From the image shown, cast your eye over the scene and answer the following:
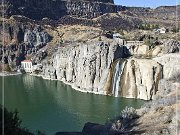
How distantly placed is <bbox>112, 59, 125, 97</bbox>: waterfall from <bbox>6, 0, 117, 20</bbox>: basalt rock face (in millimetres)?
71980

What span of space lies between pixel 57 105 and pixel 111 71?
14512mm

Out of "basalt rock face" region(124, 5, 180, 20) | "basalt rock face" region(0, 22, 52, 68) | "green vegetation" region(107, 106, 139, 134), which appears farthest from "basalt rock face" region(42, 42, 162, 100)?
"basalt rock face" region(124, 5, 180, 20)

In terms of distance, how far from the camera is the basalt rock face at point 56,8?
5680 inches

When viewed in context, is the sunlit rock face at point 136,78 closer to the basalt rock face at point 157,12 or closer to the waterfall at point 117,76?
the waterfall at point 117,76

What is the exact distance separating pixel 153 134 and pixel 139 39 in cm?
6070

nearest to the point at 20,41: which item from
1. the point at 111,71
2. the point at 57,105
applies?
the point at 111,71

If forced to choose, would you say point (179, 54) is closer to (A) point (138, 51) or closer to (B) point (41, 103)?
(A) point (138, 51)

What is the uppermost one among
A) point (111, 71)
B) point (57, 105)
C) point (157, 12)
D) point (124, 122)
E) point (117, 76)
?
point (157, 12)

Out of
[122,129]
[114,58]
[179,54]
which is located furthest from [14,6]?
[122,129]

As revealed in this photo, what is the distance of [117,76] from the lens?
69.5m

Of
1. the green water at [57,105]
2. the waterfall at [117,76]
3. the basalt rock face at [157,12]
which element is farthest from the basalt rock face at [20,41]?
the basalt rock face at [157,12]

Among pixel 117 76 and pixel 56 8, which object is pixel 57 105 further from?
pixel 56 8

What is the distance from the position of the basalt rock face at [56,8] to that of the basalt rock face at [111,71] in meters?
62.5

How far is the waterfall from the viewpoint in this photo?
6831cm
